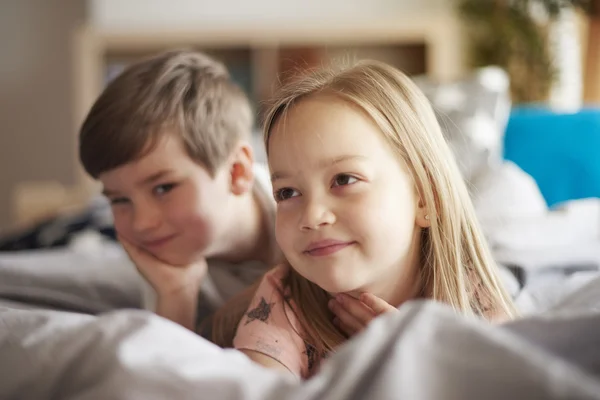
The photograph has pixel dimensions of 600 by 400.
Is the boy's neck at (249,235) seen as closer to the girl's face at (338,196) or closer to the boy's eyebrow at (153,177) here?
the boy's eyebrow at (153,177)

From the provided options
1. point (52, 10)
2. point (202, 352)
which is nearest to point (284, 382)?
point (202, 352)

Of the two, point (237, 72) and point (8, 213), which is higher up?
point (237, 72)

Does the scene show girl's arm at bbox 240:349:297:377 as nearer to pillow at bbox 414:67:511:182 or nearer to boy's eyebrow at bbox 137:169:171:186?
boy's eyebrow at bbox 137:169:171:186

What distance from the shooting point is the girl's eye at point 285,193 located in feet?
2.37

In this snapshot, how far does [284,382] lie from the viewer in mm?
428

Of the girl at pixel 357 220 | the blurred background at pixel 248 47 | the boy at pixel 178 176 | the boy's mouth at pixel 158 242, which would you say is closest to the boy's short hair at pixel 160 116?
the boy at pixel 178 176

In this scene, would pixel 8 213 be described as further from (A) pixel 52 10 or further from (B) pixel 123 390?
(B) pixel 123 390

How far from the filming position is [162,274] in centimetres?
100

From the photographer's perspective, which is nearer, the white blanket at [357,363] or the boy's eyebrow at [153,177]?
the white blanket at [357,363]

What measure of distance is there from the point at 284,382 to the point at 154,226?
57 cm

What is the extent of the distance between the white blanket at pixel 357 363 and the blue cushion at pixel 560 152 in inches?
49.7

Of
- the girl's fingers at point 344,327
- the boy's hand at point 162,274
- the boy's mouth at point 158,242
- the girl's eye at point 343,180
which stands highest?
the girl's eye at point 343,180

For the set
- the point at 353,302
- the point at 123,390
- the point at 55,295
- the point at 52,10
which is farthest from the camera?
the point at 52,10

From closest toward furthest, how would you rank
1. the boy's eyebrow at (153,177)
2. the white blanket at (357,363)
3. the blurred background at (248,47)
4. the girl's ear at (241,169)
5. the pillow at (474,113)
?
the white blanket at (357,363) < the boy's eyebrow at (153,177) < the girl's ear at (241,169) < the pillow at (474,113) < the blurred background at (248,47)
